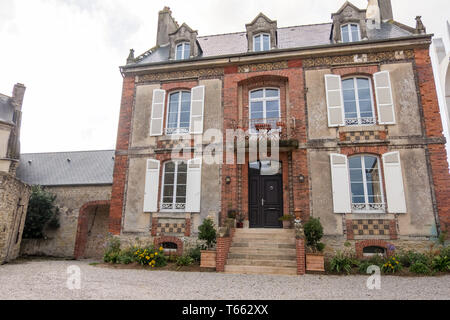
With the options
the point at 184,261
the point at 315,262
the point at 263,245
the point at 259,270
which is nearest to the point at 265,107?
the point at 263,245

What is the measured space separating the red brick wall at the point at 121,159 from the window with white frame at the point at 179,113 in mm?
1591

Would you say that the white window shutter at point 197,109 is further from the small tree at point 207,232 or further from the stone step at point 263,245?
the stone step at point 263,245

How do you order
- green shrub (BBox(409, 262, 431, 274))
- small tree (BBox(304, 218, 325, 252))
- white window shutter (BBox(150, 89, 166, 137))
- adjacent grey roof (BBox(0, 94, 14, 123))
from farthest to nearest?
adjacent grey roof (BBox(0, 94, 14, 123))
white window shutter (BBox(150, 89, 166, 137))
small tree (BBox(304, 218, 325, 252))
green shrub (BBox(409, 262, 431, 274))

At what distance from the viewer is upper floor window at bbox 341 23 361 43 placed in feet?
34.3

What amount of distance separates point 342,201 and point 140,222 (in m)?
6.81

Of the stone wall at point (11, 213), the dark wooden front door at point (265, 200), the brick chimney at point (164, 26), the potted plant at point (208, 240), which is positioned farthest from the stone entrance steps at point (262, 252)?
the brick chimney at point (164, 26)

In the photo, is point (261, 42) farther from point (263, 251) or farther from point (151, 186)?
point (263, 251)

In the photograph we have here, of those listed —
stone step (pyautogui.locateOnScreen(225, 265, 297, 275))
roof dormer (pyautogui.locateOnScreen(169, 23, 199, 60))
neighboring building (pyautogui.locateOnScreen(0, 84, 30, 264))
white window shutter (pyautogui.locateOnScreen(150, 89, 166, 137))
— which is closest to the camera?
stone step (pyautogui.locateOnScreen(225, 265, 297, 275))

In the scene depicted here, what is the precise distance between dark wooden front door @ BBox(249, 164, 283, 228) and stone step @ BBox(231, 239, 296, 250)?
1472 millimetres

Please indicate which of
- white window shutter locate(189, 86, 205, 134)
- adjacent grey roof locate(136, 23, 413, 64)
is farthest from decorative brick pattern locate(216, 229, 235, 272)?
adjacent grey roof locate(136, 23, 413, 64)

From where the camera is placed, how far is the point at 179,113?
36.2 feet

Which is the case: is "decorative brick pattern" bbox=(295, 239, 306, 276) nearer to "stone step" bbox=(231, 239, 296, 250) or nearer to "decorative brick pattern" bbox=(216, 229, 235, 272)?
"stone step" bbox=(231, 239, 296, 250)

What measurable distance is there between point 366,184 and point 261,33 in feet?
Result: 22.6
